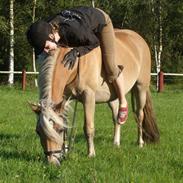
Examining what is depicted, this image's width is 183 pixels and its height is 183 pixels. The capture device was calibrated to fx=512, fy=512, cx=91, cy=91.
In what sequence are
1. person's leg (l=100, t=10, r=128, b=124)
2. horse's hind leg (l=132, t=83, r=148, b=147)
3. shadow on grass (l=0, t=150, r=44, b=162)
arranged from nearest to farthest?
shadow on grass (l=0, t=150, r=44, b=162) → person's leg (l=100, t=10, r=128, b=124) → horse's hind leg (l=132, t=83, r=148, b=147)

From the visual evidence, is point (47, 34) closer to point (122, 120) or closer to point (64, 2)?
point (122, 120)

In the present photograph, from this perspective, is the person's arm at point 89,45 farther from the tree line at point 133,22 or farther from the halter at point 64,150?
the tree line at point 133,22

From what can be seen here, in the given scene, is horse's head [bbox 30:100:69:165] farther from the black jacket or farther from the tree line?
the tree line

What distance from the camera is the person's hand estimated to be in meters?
5.98

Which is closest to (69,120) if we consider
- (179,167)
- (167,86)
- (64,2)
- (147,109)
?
(179,167)

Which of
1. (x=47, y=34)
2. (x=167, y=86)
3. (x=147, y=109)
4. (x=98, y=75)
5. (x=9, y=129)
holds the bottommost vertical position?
(x=167, y=86)

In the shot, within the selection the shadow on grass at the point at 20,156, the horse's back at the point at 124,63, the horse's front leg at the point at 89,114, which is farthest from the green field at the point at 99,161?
the horse's back at the point at 124,63

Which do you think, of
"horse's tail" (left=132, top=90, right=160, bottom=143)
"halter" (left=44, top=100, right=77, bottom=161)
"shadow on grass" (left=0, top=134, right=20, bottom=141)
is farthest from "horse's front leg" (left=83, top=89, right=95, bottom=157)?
"shadow on grass" (left=0, top=134, right=20, bottom=141)

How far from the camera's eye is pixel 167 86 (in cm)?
3416

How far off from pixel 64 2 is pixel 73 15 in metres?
31.8

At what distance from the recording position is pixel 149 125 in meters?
8.73

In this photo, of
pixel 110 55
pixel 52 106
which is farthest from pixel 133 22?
pixel 52 106

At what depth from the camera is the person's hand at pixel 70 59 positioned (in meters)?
5.98

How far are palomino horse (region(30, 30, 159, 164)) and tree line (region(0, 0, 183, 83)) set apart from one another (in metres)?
27.7
